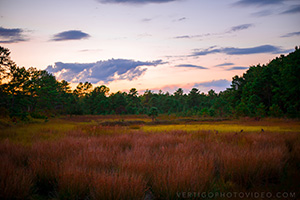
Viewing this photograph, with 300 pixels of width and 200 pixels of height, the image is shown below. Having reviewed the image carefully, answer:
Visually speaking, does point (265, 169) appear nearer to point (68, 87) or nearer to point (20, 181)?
point (20, 181)

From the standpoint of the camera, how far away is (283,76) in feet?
123

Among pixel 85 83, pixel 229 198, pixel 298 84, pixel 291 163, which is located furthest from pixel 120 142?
pixel 85 83

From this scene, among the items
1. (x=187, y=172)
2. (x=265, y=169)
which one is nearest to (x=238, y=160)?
(x=265, y=169)

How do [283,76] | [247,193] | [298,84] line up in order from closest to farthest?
[247,193], [298,84], [283,76]

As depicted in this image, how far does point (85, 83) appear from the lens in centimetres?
10388

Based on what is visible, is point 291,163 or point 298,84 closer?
point 291,163

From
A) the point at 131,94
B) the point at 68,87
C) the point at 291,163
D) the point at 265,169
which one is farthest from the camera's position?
the point at 131,94

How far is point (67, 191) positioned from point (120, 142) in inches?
194

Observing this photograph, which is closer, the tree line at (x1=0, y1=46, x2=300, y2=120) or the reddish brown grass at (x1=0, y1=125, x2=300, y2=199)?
the reddish brown grass at (x1=0, y1=125, x2=300, y2=199)

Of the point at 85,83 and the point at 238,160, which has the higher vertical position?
the point at 85,83

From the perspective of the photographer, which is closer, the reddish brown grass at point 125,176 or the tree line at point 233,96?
the reddish brown grass at point 125,176

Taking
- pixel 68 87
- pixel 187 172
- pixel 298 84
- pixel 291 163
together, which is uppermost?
pixel 68 87

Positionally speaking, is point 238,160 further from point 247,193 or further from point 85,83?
point 85,83

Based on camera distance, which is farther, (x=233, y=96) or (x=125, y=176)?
(x=233, y=96)
